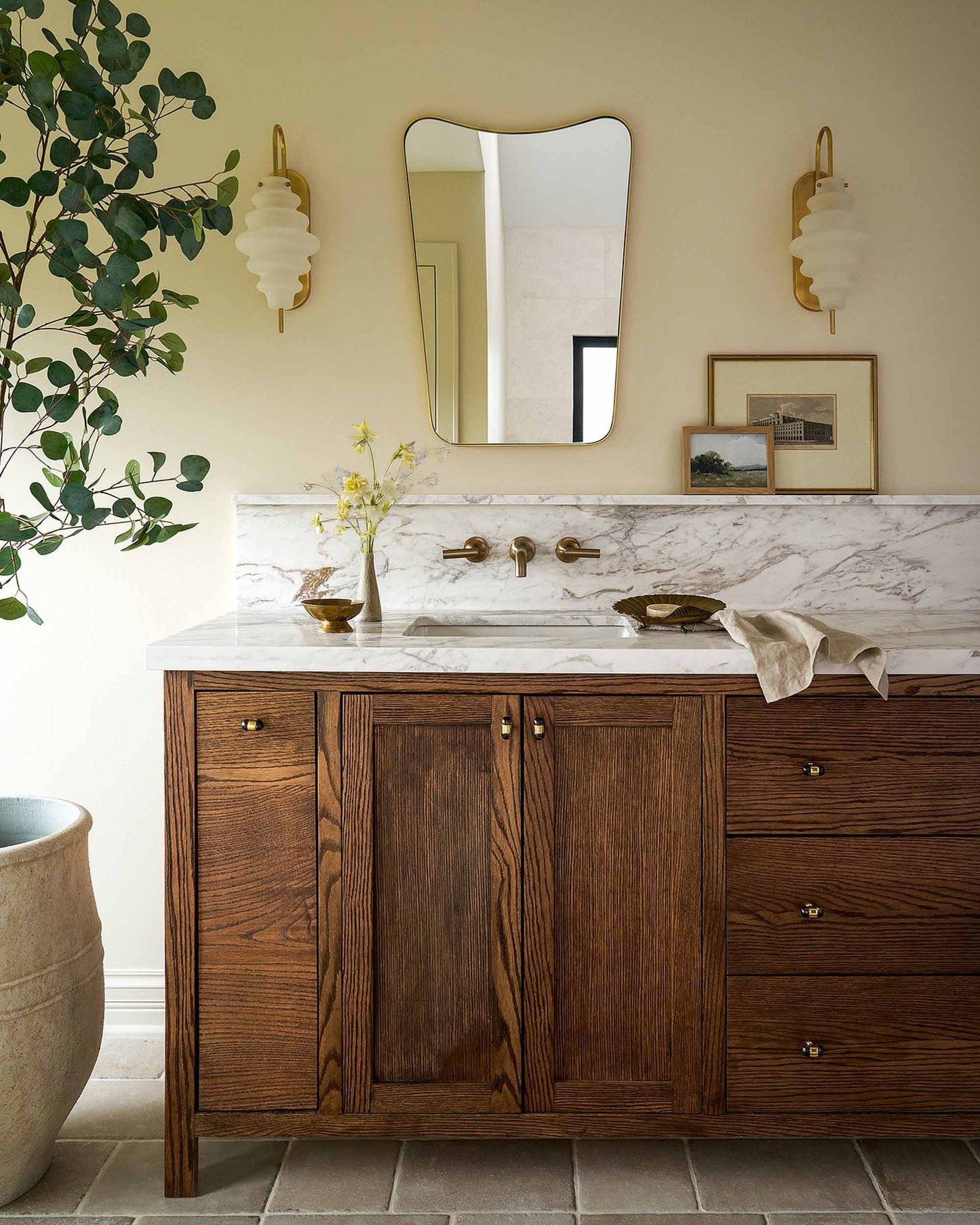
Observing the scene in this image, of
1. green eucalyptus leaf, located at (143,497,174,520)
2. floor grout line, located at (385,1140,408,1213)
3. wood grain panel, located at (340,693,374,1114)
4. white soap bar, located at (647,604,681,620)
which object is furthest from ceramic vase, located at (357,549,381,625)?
floor grout line, located at (385,1140,408,1213)

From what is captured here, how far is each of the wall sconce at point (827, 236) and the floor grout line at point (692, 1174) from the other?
1.77 m

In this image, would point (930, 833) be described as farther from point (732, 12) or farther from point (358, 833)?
point (732, 12)

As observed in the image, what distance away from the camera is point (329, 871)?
1.56 meters

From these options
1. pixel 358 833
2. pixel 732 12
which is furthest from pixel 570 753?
pixel 732 12

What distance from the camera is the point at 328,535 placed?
214 cm

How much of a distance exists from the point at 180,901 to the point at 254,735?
31cm

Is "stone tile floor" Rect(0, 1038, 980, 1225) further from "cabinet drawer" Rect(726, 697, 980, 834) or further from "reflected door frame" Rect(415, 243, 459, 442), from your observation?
"reflected door frame" Rect(415, 243, 459, 442)

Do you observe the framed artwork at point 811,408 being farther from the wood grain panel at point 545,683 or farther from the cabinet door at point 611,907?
the cabinet door at point 611,907

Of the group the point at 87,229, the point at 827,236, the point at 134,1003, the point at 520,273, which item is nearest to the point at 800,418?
the point at 827,236

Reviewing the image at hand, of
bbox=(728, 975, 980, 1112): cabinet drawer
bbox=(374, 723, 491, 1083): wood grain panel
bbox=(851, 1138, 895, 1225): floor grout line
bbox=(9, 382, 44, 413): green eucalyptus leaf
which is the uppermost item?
bbox=(9, 382, 44, 413): green eucalyptus leaf

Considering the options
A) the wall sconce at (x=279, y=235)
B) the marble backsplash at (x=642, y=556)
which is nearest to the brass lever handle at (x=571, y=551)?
the marble backsplash at (x=642, y=556)

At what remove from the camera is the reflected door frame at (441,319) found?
2.11m

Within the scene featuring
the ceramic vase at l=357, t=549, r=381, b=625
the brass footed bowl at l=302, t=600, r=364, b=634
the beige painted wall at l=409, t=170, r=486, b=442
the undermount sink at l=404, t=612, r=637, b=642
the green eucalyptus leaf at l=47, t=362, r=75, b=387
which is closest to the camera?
the green eucalyptus leaf at l=47, t=362, r=75, b=387

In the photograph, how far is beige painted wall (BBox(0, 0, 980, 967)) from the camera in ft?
6.86
